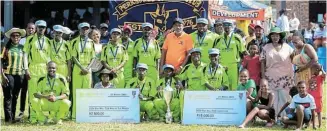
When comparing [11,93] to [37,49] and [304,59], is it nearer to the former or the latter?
[37,49]

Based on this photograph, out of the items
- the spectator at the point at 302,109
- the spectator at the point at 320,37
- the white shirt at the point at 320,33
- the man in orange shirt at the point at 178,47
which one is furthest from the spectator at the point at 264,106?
the white shirt at the point at 320,33

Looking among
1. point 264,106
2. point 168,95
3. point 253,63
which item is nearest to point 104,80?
point 168,95

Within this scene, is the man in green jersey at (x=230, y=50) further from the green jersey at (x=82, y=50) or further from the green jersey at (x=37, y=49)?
the green jersey at (x=37, y=49)

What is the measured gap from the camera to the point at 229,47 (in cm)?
1082

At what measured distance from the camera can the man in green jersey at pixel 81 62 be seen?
10854mm

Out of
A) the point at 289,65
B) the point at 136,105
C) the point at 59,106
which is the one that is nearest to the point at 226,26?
the point at 289,65

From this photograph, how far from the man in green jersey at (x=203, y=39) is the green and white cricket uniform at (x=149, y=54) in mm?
711

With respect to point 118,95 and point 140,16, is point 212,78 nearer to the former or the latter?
point 118,95

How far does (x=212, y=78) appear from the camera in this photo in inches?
417

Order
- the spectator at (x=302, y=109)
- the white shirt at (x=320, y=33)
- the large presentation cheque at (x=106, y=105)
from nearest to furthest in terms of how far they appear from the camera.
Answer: the spectator at (x=302, y=109) → the large presentation cheque at (x=106, y=105) → the white shirt at (x=320, y=33)

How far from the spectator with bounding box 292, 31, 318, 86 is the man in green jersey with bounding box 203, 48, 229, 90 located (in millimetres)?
1165

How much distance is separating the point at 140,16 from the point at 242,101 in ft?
15.9

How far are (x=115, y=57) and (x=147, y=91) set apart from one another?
85 centimetres

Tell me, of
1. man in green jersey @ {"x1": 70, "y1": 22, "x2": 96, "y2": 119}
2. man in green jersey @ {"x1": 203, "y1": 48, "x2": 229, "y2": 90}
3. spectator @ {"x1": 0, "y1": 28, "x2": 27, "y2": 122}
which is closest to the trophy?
man in green jersey @ {"x1": 203, "y1": 48, "x2": 229, "y2": 90}
